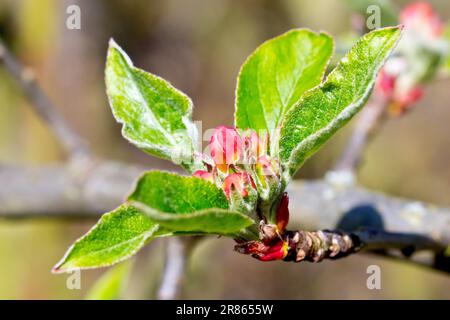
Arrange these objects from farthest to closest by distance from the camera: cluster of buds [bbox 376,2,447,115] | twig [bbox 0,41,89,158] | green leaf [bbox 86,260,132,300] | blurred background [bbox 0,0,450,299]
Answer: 1. blurred background [bbox 0,0,450,299]
2. twig [bbox 0,41,89,158]
3. cluster of buds [bbox 376,2,447,115]
4. green leaf [bbox 86,260,132,300]

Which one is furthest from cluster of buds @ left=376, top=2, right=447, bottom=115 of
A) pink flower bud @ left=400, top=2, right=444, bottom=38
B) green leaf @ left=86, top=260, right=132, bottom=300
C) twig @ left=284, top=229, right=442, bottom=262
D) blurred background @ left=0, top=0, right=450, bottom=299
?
blurred background @ left=0, top=0, right=450, bottom=299

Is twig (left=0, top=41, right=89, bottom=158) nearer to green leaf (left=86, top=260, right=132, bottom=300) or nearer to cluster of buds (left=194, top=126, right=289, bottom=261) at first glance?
green leaf (left=86, top=260, right=132, bottom=300)

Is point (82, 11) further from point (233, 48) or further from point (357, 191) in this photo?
point (357, 191)

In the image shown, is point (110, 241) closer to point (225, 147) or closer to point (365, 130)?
point (225, 147)

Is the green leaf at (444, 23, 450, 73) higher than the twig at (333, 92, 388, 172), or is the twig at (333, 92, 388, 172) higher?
the green leaf at (444, 23, 450, 73)

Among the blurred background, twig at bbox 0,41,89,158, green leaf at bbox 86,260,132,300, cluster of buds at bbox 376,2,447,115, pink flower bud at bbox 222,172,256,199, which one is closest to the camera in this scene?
pink flower bud at bbox 222,172,256,199
